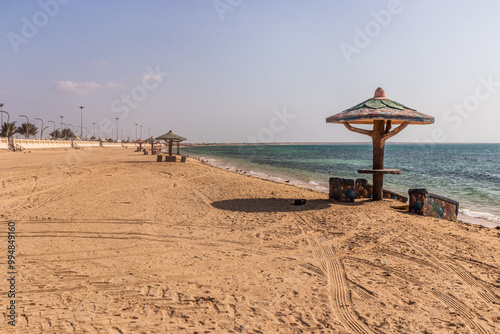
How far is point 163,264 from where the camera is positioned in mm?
4398

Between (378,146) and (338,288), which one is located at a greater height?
(378,146)

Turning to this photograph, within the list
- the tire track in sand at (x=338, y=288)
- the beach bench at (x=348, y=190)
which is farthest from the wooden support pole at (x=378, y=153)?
Result: the tire track in sand at (x=338, y=288)

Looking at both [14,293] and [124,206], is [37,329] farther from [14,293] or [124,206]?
[124,206]

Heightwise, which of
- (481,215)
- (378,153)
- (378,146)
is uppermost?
(378,146)

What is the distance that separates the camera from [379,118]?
841 centimetres

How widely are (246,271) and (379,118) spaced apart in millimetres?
6189

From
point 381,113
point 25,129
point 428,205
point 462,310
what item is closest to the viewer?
point 462,310

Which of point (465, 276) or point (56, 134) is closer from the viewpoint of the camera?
point (465, 276)

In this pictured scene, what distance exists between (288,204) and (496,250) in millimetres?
5000

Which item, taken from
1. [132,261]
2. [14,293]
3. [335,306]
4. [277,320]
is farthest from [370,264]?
[14,293]

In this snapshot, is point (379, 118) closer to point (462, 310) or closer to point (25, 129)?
point (462, 310)

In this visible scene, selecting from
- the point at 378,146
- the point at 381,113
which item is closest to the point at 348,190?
the point at 378,146

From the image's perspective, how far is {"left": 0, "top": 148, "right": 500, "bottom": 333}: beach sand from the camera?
304 centimetres

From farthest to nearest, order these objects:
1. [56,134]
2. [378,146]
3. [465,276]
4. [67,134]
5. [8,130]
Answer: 1. [67,134]
2. [56,134]
3. [8,130]
4. [378,146]
5. [465,276]
